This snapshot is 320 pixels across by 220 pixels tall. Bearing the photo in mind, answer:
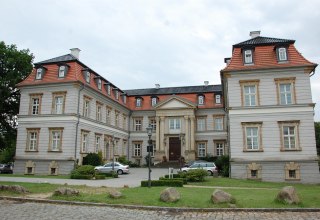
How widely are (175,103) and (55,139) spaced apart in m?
19.0

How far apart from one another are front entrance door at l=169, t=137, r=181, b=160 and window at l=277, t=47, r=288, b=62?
68.5 feet

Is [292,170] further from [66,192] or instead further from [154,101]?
[154,101]

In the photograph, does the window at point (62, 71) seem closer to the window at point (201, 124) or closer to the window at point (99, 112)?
the window at point (99, 112)

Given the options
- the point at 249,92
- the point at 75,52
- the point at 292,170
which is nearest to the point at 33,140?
the point at 75,52

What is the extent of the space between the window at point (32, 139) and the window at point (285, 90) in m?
23.4

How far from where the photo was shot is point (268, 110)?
84.0ft

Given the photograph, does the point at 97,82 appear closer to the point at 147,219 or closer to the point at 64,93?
the point at 64,93

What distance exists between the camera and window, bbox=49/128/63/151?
30297mm

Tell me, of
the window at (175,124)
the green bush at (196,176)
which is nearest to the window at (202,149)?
the window at (175,124)

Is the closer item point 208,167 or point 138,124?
point 208,167

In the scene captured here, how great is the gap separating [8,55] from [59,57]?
5634mm

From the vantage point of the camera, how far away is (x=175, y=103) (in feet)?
145

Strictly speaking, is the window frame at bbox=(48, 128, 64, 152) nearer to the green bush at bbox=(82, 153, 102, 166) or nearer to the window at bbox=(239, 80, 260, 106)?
the green bush at bbox=(82, 153, 102, 166)

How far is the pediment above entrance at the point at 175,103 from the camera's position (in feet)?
142
